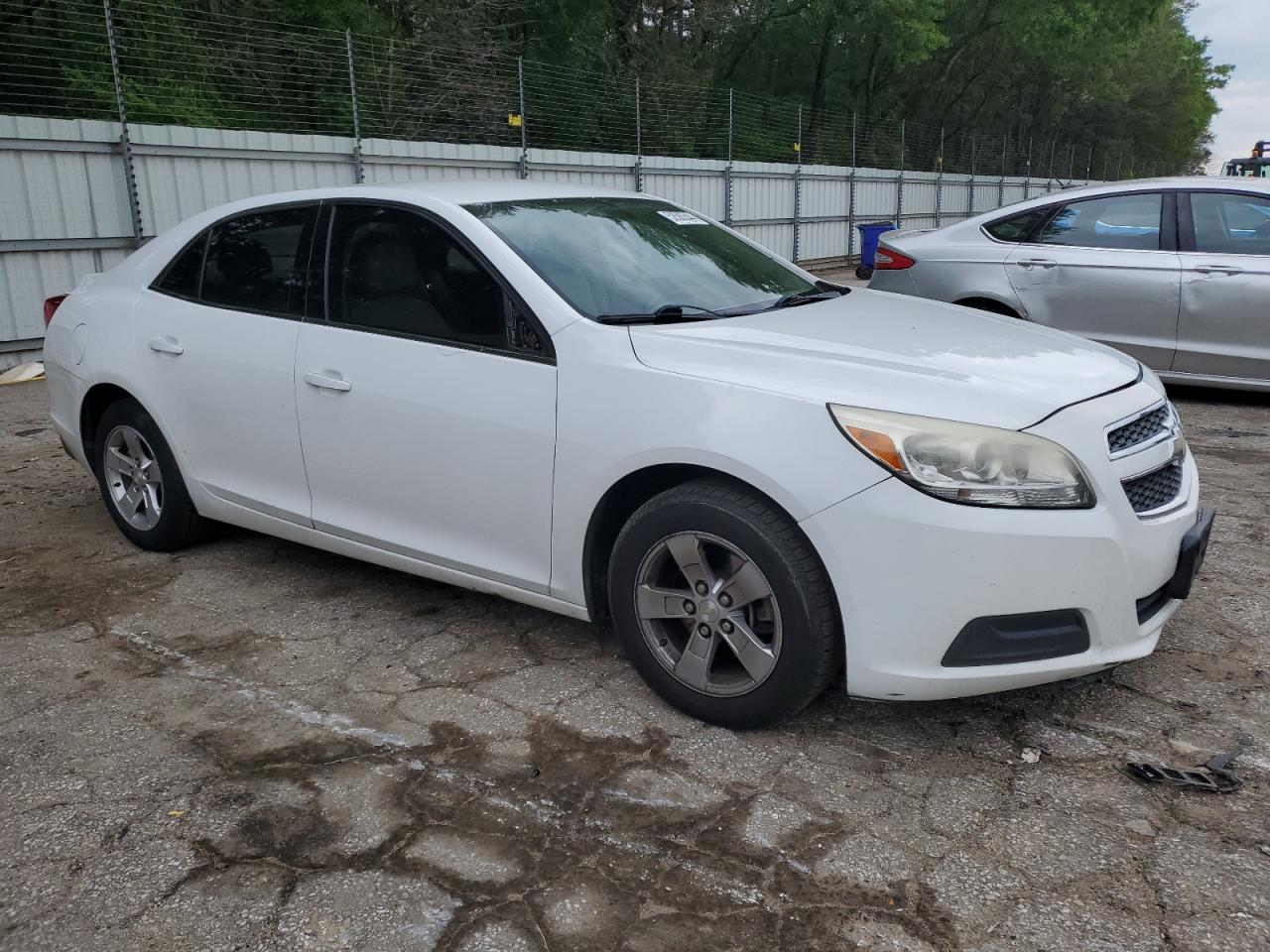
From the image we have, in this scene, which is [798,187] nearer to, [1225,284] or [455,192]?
[1225,284]

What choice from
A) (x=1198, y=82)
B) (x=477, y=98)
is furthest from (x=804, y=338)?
(x=1198, y=82)

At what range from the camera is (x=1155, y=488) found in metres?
3.08

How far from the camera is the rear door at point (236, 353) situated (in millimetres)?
3996

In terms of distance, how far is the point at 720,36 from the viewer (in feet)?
105

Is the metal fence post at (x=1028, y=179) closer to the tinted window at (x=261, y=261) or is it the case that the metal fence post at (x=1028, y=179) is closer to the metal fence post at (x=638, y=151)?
the metal fence post at (x=638, y=151)

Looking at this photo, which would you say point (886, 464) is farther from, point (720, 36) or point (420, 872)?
point (720, 36)

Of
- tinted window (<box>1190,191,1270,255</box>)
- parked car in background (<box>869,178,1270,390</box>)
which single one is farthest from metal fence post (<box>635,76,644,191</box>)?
tinted window (<box>1190,191,1270,255</box>)

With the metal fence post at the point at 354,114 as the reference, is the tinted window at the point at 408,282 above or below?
below

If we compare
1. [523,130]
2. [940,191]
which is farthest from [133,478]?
[940,191]

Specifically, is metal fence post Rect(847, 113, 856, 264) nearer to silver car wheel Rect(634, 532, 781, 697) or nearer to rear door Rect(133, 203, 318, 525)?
rear door Rect(133, 203, 318, 525)

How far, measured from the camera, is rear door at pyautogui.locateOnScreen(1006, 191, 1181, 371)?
7098mm

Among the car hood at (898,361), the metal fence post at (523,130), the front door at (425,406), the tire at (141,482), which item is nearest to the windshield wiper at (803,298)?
the car hood at (898,361)

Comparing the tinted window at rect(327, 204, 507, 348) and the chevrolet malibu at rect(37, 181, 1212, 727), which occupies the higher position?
the tinted window at rect(327, 204, 507, 348)

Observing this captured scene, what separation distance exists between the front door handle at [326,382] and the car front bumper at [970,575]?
1.75 meters
